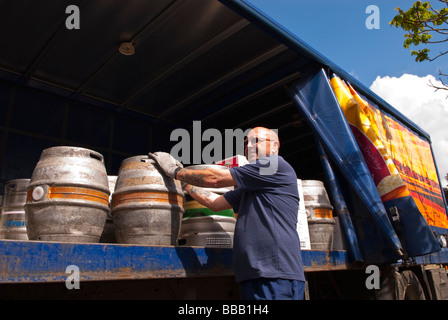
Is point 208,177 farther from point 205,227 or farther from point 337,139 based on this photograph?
point 337,139

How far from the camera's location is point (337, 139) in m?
4.09

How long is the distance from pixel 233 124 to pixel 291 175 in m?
3.54

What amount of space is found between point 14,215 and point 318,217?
2.94m

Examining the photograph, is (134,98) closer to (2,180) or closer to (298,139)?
(2,180)

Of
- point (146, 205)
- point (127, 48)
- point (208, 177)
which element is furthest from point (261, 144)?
point (127, 48)

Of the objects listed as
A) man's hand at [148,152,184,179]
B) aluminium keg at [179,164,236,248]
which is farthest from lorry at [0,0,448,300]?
man's hand at [148,152,184,179]

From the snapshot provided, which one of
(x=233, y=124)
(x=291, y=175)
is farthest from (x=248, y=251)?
(x=233, y=124)

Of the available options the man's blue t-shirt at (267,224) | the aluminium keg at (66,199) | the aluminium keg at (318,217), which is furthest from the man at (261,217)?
the aluminium keg at (318,217)

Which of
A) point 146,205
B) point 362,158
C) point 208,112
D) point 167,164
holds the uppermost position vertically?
point 208,112

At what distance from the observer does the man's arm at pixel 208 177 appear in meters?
2.50

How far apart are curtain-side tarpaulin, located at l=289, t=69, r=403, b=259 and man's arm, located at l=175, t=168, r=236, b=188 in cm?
196

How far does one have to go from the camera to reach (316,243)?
3936mm

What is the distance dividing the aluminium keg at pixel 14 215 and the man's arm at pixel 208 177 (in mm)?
1242

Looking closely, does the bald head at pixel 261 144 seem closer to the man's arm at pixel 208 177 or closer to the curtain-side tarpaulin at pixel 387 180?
the man's arm at pixel 208 177
